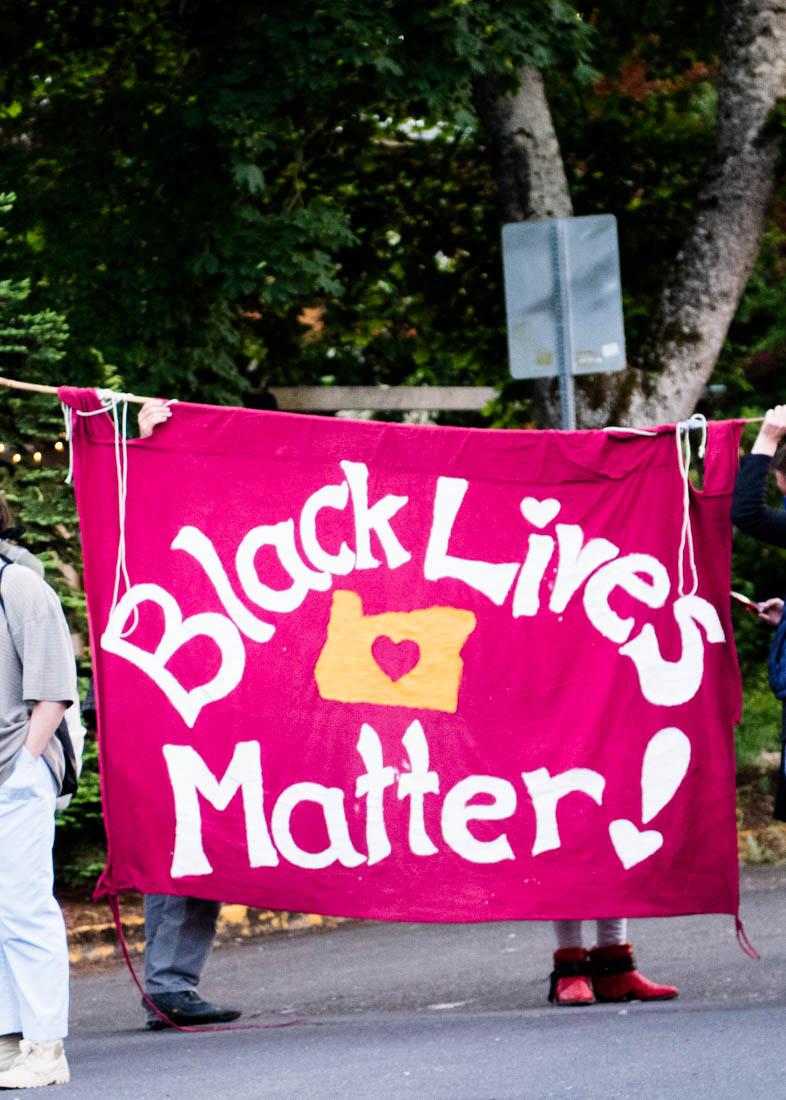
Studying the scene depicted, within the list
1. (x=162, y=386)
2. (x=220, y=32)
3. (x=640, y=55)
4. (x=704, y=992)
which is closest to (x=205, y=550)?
(x=704, y=992)

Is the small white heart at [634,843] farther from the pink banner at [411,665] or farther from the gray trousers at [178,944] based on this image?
the gray trousers at [178,944]

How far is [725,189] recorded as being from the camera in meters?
12.1

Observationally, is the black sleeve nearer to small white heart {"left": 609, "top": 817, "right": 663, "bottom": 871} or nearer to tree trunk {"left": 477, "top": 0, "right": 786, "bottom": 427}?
small white heart {"left": 609, "top": 817, "right": 663, "bottom": 871}

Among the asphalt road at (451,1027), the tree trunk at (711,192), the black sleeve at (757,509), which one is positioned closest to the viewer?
the asphalt road at (451,1027)

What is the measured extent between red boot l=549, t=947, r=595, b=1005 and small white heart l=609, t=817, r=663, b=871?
53 centimetres

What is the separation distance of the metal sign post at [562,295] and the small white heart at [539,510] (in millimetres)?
3207

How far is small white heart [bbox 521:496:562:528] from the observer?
638cm

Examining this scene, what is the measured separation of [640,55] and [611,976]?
404 inches

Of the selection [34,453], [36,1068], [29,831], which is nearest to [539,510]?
[29,831]

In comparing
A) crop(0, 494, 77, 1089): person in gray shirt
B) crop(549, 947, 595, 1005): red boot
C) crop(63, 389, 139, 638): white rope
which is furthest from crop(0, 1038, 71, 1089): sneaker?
crop(549, 947, 595, 1005): red boot

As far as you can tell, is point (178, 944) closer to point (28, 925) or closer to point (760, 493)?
point (28, 925)

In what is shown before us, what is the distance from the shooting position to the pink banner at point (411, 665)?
6125mm

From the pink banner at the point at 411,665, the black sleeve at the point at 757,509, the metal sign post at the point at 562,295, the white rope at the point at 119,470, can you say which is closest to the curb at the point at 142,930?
the pink banner at the point at 411,665

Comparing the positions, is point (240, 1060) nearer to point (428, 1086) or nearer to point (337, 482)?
point (428, 1086)
